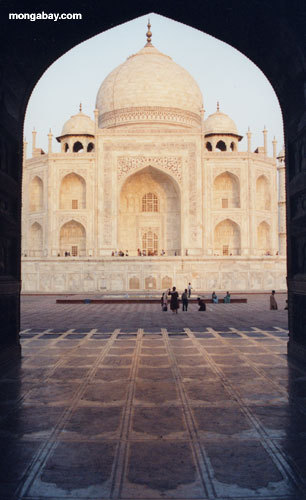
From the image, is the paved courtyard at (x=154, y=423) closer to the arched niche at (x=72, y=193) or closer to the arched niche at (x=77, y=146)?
the arched niche at (x=72, y=193)

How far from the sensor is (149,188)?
3288cm

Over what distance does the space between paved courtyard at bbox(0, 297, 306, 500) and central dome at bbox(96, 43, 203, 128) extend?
29059 mm

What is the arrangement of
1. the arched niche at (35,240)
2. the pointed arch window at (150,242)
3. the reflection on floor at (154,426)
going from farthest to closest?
the pointed arch window at (150,242), the arched niche at (35,240), the reflection on floor at (154,426)

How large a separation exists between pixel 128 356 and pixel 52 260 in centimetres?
2002

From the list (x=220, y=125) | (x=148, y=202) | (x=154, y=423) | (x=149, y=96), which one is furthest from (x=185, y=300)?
(x=149, y=96)

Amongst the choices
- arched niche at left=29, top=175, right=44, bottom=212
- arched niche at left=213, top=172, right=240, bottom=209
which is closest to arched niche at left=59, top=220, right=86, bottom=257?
arched niche at left=29, top=175, right=44, bottom=212

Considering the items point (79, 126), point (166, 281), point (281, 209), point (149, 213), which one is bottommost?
point (166, 281)

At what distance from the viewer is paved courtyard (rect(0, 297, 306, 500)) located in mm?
2496

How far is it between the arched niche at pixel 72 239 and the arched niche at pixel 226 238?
29.6 feet

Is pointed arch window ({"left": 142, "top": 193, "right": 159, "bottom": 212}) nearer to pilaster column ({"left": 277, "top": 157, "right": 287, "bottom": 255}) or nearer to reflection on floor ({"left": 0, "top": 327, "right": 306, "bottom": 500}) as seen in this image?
pilaster column ({"left": 277, "top": 157, "right": 287, "bottom": 255})

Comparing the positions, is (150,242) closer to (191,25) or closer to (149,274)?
(149,274)

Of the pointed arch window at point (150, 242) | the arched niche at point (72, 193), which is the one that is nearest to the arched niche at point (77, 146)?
the arched niche at point (72, 193)

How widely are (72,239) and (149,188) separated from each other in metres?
6.46

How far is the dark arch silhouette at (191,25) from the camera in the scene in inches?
210
